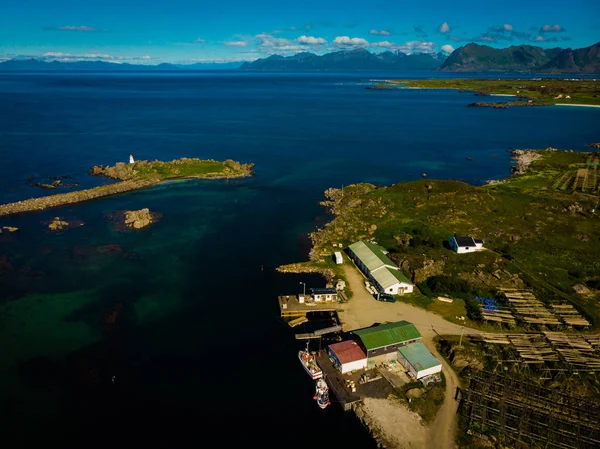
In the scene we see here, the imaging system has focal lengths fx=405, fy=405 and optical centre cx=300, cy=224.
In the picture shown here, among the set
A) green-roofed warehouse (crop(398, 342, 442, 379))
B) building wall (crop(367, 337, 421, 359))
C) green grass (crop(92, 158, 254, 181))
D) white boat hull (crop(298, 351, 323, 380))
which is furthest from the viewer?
green grass (crop(92, 158, 254, 181))

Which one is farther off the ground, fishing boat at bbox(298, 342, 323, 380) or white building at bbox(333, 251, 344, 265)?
white building at bbox(333, 251, 344, 265)

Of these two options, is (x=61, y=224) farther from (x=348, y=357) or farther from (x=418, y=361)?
(x=418, y=361)

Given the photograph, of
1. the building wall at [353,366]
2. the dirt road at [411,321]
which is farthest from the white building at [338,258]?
the building wall at [353,366]

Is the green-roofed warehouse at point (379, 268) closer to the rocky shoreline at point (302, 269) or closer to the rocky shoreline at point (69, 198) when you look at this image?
the rocky shoreline at point (302, 269)

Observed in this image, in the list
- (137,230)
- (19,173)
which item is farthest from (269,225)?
(19,173)

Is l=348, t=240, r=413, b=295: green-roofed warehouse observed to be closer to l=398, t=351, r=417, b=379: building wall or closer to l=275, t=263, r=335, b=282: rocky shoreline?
l=275, t=263, r=335, b=282: rocky shoreline

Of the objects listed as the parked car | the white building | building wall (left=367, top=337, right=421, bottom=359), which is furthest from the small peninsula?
building wall (left=367, top=337, right=421, bottom=359)

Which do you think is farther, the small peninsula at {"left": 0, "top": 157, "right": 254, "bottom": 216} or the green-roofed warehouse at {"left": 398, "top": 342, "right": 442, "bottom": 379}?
the small peninsula at {"left": 0, "top": 157, "right": 254, "bottom": 216}

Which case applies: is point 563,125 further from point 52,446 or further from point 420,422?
point 52,446
